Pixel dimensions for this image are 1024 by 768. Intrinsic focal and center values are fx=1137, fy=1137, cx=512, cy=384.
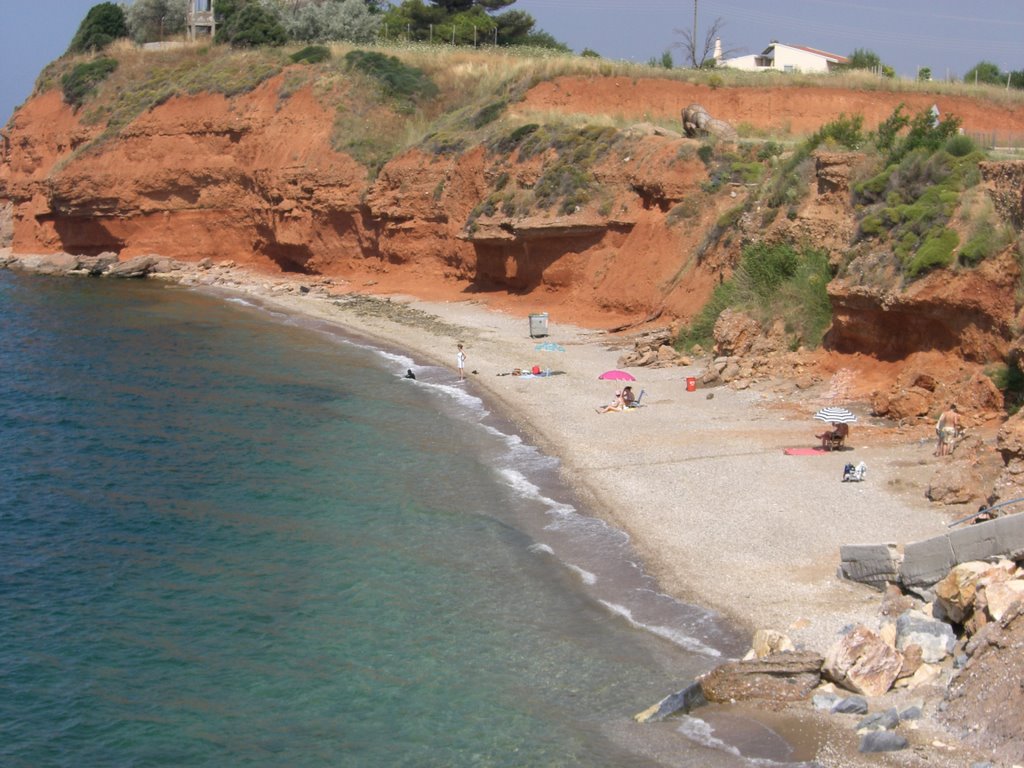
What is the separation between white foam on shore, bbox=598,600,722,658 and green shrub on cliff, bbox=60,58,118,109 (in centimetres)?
5799

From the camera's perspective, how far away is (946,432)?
18.4 m

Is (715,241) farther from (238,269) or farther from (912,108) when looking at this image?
(238,269)

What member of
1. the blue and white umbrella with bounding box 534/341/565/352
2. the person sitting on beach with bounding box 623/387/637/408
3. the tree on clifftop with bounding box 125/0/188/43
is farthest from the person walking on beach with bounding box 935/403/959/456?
the tree on clifftop with bounding box 125/0/188/43

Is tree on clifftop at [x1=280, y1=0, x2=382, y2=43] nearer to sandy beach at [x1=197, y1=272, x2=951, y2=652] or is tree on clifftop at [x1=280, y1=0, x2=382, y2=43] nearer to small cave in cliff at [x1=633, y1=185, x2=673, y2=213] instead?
small cave in cliff at [x1=633, y1=185, x2=673, y2=213]

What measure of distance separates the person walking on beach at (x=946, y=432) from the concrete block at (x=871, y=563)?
192 inches

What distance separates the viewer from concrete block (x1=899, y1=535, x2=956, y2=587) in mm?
13008

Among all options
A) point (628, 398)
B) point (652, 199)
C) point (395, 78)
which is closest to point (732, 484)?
point (628, 398)

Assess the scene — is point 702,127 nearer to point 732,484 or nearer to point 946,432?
point 946,432

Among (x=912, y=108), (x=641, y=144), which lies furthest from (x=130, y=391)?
(x=912, y=108)

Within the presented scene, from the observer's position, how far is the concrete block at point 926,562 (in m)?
13.0

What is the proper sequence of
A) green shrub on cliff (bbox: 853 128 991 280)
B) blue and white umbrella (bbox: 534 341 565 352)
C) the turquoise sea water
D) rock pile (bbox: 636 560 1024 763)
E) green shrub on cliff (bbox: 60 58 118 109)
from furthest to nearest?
green shrub on cliff (bbox: 60 58 118 109) < blue and white umbrella (bbox: 534 341 565 352) < green shrub on cliff (bbox: 853 128 991 280) < the turquoise sea water < rock pile (bbox: 636 560 1024 763)

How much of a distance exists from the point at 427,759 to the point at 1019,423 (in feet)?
31.9

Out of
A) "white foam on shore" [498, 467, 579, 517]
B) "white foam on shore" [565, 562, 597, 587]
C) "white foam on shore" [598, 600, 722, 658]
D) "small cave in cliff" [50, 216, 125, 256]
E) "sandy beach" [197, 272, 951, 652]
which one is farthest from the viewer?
"small cave in cliff" [50, 216, 125, 256]

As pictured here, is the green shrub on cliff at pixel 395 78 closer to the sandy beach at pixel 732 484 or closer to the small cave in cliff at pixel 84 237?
the small cave in cliff at pixel 84 237
